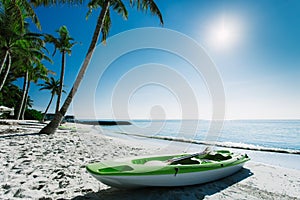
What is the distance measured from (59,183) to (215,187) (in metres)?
2.56

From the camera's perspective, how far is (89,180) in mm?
3107

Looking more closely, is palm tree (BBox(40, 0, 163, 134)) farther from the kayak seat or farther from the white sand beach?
the kayak seat

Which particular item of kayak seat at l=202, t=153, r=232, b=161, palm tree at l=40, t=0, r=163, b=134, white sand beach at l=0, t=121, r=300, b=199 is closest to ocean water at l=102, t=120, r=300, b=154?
kayak seat at l=202, t=153, r=232, b=161

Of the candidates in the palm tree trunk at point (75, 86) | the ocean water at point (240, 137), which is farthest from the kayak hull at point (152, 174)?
the ocean water at point (240, 137)

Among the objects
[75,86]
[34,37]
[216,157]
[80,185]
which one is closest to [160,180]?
[80,185]

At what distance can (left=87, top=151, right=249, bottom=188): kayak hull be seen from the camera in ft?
7.56

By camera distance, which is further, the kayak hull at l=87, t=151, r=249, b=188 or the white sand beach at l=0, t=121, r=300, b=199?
the white sand beach at l=0, t=121, r=300, b=199

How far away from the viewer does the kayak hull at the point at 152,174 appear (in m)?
2.30

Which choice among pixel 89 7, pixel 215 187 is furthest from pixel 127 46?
pixel 215 187

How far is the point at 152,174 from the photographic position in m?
2.43

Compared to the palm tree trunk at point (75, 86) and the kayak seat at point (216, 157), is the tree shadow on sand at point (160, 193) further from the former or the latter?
the palm tree trunk at point (75, 86)

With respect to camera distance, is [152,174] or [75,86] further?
[75,86]

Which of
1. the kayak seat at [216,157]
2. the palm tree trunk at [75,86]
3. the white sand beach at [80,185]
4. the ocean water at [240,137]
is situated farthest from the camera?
the ocean water at [240,137]

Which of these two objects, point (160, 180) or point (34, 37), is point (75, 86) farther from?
point (34, 37)
